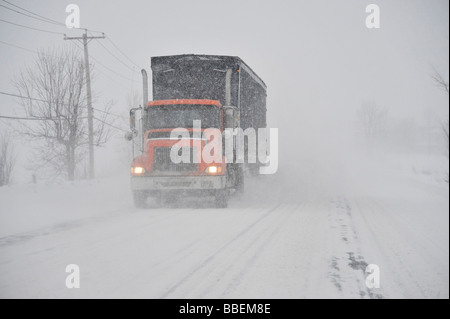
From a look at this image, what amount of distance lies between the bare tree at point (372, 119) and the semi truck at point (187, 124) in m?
46.1

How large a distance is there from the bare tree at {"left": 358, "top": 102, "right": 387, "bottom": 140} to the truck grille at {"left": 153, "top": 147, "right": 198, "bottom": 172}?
48887 millimetres

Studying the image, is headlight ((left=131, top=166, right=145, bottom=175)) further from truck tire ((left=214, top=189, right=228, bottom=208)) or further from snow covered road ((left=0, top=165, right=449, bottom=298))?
truck tire ((left=214, top=189, right=228, bottom=208))

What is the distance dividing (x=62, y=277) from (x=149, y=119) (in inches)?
301

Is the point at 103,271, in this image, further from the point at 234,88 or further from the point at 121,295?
the point at 234,88

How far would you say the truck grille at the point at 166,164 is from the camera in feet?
36.7

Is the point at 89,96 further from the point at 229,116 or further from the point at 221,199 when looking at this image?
the point at 221,199

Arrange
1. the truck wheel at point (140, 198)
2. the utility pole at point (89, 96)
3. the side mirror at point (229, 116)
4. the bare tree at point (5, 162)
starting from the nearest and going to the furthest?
the truck wheel at point (140, 198) < the side mirror at point (229, 116) < the utility pole at point (89, 96) < the bare tree at point (5, 162)

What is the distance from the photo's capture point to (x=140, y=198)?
11.5 meters

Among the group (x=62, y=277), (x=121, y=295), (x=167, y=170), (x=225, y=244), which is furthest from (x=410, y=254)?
(x=167, y=170)

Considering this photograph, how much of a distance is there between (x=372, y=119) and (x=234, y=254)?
5365 centimetres

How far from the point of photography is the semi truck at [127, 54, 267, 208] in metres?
11.2

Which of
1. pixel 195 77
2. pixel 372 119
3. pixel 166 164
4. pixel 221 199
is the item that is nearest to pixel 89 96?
pixel 195 77

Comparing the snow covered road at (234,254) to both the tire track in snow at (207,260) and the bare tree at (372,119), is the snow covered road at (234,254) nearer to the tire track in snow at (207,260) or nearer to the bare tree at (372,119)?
the tire track in snow at (207,260)

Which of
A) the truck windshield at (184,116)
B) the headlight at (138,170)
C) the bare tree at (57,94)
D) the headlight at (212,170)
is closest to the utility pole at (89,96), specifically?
the bare tree at (57,94)
